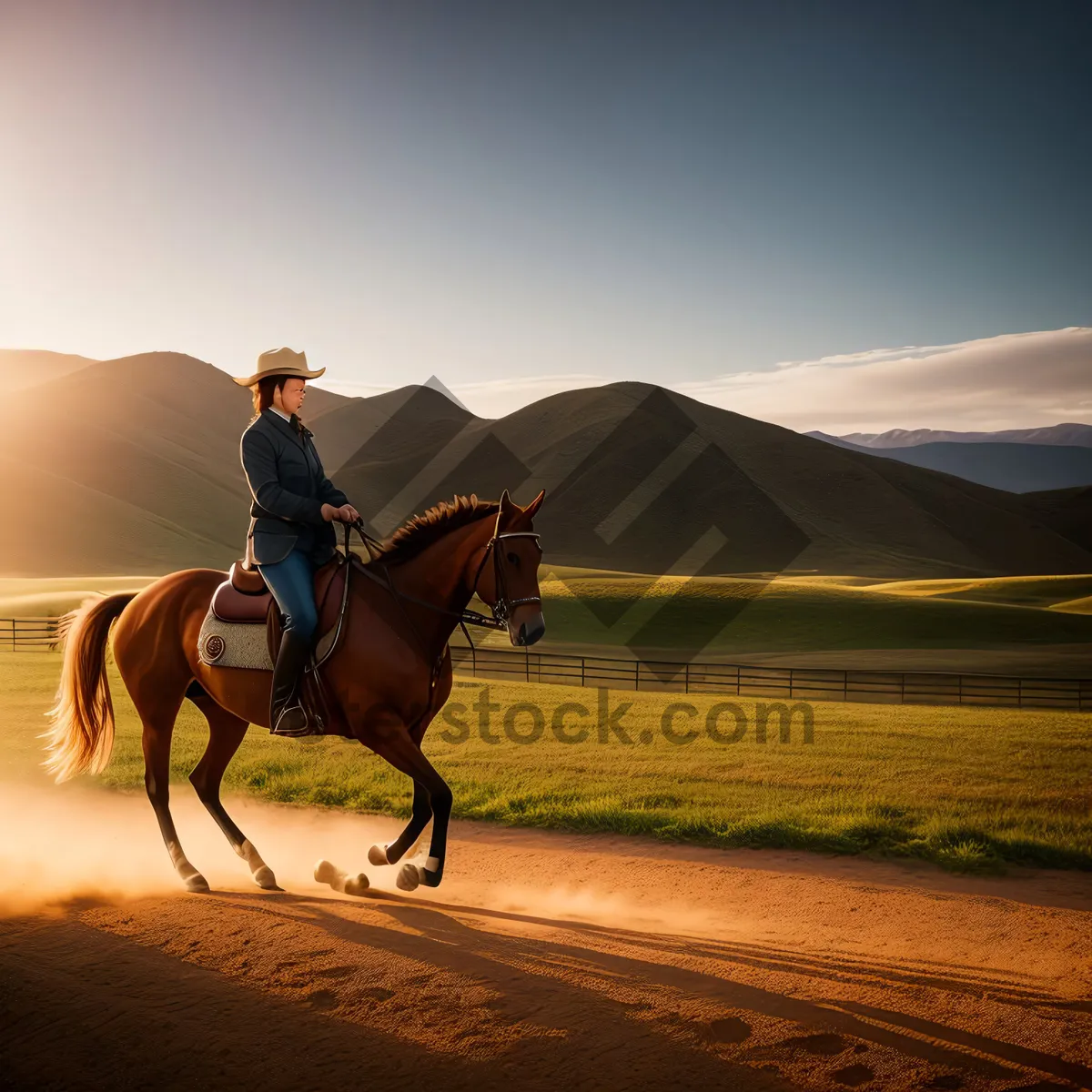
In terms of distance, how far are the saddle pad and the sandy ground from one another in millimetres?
2017

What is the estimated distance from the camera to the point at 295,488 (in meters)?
7.29

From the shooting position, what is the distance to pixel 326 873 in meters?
7.64

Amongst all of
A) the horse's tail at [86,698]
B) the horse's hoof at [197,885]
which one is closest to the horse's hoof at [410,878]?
the horse's hoof at [197,885]

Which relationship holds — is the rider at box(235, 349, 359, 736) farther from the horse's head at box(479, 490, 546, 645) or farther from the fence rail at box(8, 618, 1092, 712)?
the fence rail at box(8, 618, 1092, 712)

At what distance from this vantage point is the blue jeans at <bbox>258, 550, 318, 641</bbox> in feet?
22.9

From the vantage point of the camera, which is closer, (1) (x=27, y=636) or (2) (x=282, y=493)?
(2) (x=282, y=493)

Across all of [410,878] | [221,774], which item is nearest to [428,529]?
[410,878]

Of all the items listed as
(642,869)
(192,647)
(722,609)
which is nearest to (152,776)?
(192,647)

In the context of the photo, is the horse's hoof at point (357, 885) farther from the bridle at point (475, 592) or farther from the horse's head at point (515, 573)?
the horse's head at point (515, 573)

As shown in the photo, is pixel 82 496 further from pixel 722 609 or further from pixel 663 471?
pixel 663 471

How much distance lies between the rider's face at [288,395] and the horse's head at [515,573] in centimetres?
217

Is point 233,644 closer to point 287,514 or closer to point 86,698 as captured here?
point 287,514

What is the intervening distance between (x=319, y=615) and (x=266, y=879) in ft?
8.37

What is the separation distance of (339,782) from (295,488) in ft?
22.8
